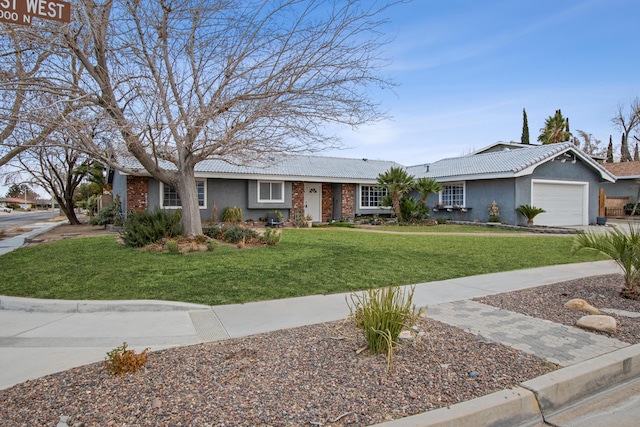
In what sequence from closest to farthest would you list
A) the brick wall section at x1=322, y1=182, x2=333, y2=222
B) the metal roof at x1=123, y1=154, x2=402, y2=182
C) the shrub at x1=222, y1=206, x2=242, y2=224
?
the metal roof at x1=123, y1=154, x2=402, y2=182 < the shrub at x1=222, y1=206, x2=242, y2=224 < the brick wall section at x1=322, y1=182, x2=333, y2=222

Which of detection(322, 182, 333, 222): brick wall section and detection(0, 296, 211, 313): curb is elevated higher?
detection(322, 182, 333, 222): brick wall section

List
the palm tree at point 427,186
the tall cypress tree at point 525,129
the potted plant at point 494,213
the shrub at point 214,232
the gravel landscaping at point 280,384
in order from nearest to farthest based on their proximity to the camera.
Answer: the gravel landscaping at point 280,384 < the shrub at point 214,232 < the potted plant at point 494,213 < the palm tree at point 427,186 < the tall cypress tree at point 525,129

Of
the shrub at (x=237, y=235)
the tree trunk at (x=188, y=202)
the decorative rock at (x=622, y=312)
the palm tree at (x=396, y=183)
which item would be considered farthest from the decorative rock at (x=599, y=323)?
the palm tree at (x=396, y=183)

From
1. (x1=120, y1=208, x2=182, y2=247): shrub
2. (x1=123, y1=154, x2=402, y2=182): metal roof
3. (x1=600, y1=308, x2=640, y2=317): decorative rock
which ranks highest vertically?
(x1=123, y1=154, x2=402, y2=182): metal roof

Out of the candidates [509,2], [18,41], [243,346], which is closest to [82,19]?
[18,41]

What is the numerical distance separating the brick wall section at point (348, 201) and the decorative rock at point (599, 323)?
18888mm

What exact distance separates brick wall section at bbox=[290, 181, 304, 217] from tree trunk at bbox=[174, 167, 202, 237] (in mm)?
Result: 10370

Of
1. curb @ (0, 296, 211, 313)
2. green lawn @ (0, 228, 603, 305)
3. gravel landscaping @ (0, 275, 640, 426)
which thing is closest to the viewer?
gravel landscaping @ (0, 275, 640, 426)

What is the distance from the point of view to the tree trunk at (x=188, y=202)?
12.0m

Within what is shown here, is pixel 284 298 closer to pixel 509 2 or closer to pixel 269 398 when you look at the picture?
pixel 269 398

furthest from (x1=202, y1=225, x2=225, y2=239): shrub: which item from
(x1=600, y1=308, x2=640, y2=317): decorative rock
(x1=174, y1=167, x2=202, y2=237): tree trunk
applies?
(x1=600, y1=308, x2=640, y2=317): decorative rock

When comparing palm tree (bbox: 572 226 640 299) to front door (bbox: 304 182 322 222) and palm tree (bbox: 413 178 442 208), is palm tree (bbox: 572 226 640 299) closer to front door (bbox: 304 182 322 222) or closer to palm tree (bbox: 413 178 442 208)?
palm tree (bbox: 413 178 442 208)

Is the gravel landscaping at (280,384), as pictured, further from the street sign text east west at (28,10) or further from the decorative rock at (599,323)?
the street sign text east west at (28,10)

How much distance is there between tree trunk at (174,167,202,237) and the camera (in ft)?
39.2
